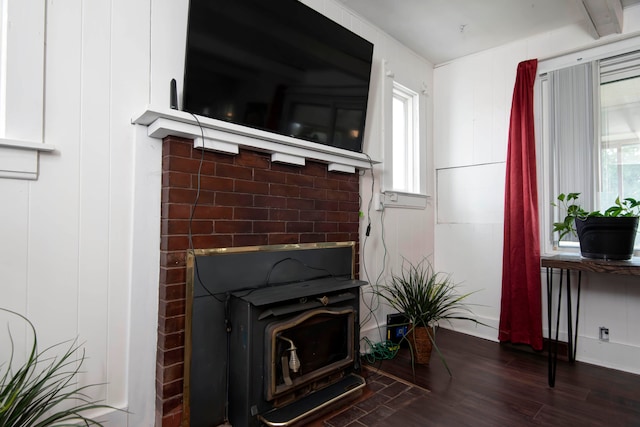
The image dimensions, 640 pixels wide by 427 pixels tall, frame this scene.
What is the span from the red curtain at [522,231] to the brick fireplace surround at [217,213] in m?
1.67

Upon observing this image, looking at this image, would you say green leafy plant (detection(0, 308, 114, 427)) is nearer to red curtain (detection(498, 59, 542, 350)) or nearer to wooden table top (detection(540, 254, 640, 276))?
wooden table top (detection(540, 254, 640, 276))

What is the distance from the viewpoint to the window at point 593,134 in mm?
2500

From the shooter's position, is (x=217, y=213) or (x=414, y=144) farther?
(x=414, y=144)

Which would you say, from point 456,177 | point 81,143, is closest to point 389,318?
point 456,177

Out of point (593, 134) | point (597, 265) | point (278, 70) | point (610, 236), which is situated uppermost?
point (278, 70)

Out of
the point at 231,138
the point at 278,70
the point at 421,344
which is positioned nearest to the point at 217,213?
the point at 231,138

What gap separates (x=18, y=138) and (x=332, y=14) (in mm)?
2103

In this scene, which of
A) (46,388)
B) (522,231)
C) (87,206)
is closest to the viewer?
(46,388)

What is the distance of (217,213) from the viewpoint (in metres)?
1.75

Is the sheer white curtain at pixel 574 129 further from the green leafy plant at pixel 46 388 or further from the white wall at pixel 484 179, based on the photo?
the green leafy plant at pixel 46 388

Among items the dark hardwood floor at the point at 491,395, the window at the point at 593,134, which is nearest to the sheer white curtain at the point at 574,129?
the window at the point at 593,134

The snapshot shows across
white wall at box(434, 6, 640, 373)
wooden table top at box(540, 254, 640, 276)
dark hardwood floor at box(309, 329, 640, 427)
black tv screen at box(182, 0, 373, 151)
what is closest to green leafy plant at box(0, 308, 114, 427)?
dark hardwood floor at box(309, 329, 640, 427)

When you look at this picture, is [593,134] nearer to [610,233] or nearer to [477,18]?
[610,233]

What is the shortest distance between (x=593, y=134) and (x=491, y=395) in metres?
2.11
